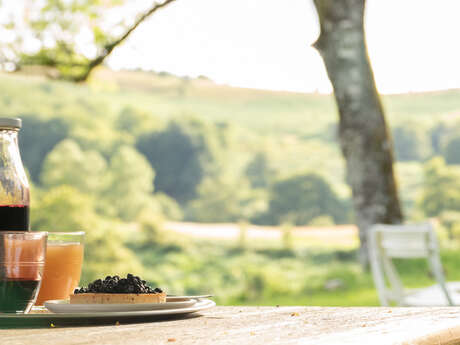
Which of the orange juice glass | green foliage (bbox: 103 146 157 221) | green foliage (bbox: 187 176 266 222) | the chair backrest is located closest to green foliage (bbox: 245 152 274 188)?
green foliage (bbox: 187 176 266 222)

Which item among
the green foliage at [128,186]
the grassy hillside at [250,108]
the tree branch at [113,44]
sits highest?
the grassy hillside at [250,108]

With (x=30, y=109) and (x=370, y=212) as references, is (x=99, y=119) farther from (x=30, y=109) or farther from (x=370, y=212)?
(x=370, y=212)

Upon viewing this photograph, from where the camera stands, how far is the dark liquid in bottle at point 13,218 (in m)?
0.86

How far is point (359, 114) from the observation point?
503 centimetres

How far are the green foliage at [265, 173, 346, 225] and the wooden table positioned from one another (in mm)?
14215

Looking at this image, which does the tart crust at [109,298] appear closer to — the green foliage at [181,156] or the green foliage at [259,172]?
the green foliage at [181,156]

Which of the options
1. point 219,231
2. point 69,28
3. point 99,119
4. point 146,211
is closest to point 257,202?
point 219,231

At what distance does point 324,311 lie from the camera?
85 cm

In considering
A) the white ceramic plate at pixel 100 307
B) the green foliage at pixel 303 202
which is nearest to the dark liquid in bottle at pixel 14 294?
the white ceramic plate at pixel 100 307

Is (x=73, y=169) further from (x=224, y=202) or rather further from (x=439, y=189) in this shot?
(x=439, y=189)

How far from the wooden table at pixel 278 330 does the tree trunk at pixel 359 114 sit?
14.0 feet

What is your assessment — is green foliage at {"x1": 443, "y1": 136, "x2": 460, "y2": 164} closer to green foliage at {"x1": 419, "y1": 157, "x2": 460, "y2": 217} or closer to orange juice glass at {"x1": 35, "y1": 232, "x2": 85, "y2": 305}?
green foliage at {"x1": 419, "y1": 157, "x2": 460, "y2": 217}

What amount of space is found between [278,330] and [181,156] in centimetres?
1534

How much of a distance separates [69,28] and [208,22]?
10.8 m
